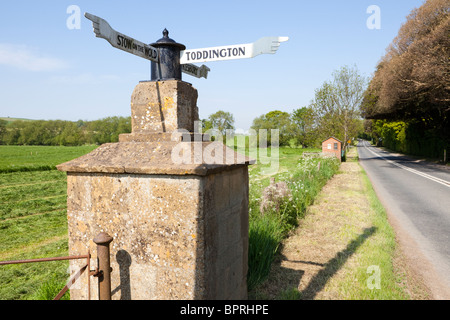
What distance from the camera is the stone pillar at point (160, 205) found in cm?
228

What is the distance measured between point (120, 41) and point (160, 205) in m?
1.37

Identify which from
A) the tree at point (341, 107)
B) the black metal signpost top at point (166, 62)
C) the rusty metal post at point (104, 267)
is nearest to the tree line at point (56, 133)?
the tree at point (341, 107)

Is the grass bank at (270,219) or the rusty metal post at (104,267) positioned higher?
the rusty metal post at (104,267)

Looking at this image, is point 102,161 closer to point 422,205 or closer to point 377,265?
point 377,265

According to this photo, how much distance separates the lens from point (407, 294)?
399cm

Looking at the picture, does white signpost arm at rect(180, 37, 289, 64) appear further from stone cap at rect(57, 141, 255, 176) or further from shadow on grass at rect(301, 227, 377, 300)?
shadow on grass at rect(301, 227, 377, 300)

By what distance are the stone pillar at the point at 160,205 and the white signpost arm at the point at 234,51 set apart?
28 centimetres

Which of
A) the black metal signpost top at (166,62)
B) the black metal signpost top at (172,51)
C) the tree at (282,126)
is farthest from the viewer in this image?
the tree at (282,126)

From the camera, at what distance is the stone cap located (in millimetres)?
2274

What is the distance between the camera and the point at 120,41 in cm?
243

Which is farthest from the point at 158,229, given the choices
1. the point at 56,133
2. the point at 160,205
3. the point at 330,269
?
the point at 56,133

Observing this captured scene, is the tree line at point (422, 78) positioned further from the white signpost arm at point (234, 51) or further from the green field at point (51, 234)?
the white signpost arm at point (234, 51)
